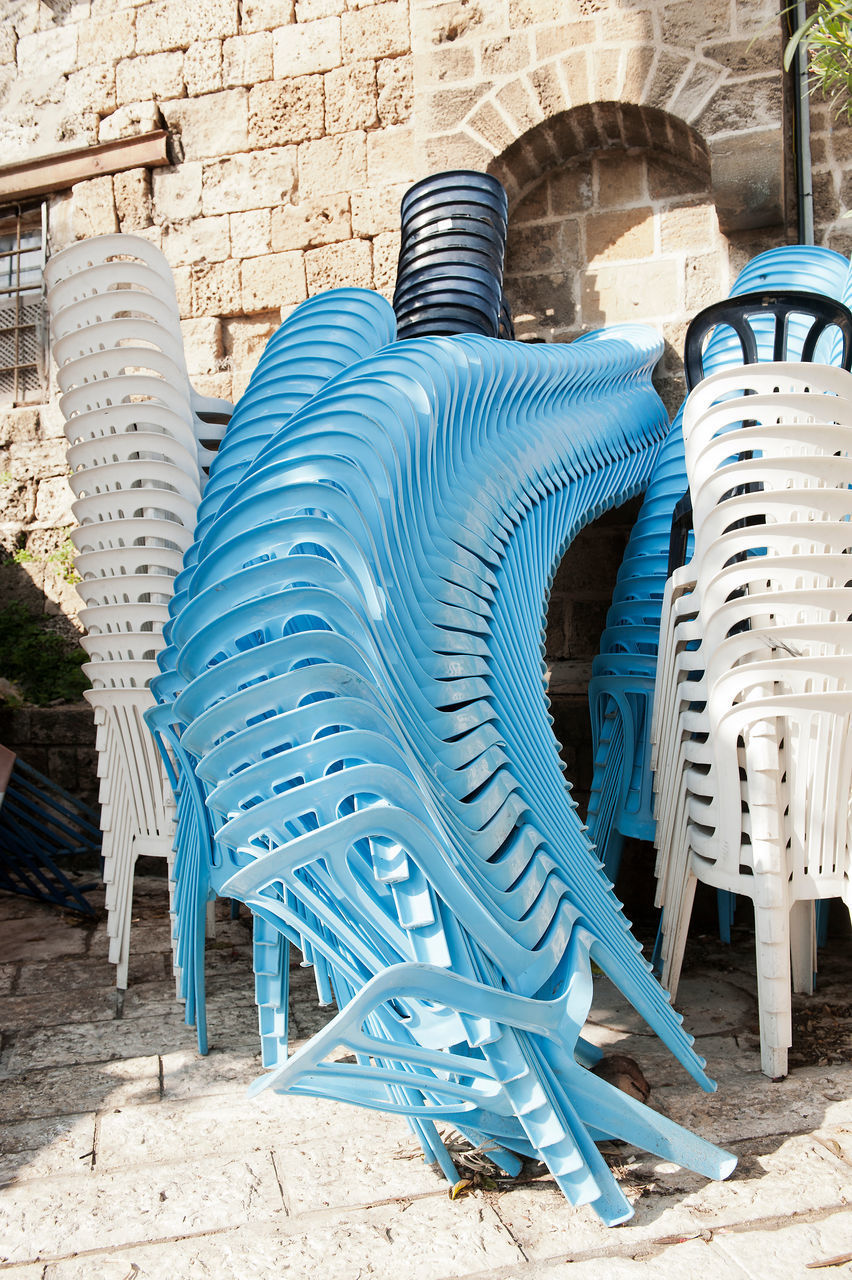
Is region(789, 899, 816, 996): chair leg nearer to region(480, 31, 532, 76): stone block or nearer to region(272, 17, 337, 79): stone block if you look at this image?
region(480, 31, 532, 76): stone block

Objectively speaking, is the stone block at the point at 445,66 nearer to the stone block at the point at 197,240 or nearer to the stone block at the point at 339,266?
the stone block at the point at 339,266

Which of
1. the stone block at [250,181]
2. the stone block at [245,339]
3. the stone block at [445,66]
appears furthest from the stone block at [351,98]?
the stone block at [245,339]

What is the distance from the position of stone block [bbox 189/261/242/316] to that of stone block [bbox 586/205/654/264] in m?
1.90

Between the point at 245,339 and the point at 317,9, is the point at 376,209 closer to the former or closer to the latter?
the point at 245,339

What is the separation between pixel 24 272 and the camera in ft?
21.3

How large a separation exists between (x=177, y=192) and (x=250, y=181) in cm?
47

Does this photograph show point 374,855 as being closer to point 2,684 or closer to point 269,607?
point 269,607

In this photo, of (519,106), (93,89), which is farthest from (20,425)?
(519,106)

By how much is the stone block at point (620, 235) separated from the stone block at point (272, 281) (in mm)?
1513

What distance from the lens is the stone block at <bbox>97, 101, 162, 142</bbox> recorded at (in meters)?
5.82

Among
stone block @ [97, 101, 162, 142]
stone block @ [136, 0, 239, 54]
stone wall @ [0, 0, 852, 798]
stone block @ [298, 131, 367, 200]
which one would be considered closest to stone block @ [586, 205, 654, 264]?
stone wall @ [0, 0, 852, 798]

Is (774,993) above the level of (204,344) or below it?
below

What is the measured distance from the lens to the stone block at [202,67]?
18.7 feet

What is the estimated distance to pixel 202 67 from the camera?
5723mm
